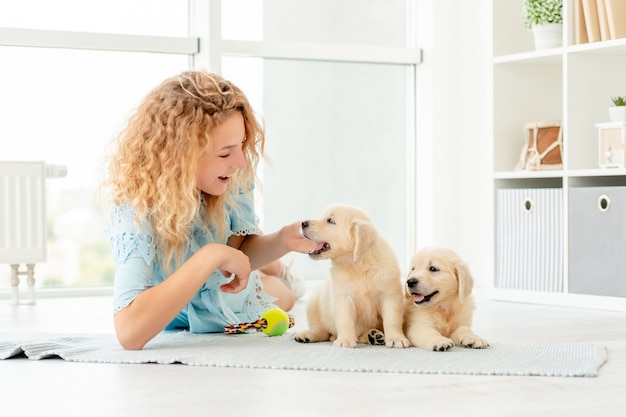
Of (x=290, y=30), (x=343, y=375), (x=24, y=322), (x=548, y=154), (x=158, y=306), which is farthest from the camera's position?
(x=290, y=30)

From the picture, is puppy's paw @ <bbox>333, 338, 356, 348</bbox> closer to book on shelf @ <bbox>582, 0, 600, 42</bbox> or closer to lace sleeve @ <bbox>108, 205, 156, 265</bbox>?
lace sleeve @ <bbox>108, 205, 156, 265</bbox>

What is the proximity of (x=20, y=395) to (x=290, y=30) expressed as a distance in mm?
2906

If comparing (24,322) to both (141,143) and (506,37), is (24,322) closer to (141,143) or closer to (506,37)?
(141,143)

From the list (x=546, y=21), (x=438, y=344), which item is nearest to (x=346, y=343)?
(x=438, y=344)

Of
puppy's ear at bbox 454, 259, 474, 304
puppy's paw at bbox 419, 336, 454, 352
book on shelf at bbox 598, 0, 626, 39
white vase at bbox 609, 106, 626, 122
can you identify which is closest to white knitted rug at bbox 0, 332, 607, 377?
puppy's paw at bbox 419, 336, 454, 352

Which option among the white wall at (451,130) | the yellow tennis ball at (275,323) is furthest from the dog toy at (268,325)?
the white wall at (451,130)

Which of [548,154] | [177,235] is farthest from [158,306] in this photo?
[548,154]

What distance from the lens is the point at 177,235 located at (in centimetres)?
210

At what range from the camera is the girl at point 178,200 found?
1.99 meters

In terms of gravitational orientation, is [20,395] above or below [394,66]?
below

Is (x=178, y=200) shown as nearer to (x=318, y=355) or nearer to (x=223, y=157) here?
(x=223, y=157)

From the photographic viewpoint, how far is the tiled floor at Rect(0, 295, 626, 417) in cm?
144

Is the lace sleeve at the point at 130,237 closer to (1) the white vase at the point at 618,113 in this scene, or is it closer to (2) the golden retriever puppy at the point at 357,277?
(2) the golden retriever puppy at the point at 357,277

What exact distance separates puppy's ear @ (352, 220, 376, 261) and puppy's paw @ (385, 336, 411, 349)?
0.63 feet
